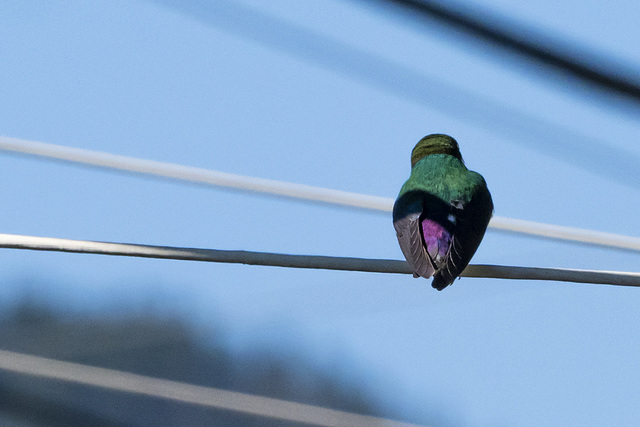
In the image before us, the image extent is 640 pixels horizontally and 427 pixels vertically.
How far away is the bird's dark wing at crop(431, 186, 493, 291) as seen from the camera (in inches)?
119

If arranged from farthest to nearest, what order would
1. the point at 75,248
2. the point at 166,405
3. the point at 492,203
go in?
the point at 166,405
the point at 492,203
the point at 75,248

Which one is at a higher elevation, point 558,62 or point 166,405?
point 166,405

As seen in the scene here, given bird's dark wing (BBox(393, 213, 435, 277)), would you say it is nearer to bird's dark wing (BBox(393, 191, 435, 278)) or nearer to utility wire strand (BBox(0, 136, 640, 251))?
bird's dark wing (BBox(393, 191, 435, 278))

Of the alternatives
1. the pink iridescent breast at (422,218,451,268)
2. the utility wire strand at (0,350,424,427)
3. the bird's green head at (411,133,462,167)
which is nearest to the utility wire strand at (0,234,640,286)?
the pink iridescent breast at (422,218,451,268)

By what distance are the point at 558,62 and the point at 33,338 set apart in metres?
37.9

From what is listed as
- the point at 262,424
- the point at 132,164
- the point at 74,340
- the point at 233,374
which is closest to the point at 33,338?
the point at 74,340

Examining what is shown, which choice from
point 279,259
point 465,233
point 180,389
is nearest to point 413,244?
point 465,233

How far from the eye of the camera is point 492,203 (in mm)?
3543

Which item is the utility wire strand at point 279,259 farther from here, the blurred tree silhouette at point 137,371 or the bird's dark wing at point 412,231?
the blurred tree silhouette at point 137,371

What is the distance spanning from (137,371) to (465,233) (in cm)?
3894

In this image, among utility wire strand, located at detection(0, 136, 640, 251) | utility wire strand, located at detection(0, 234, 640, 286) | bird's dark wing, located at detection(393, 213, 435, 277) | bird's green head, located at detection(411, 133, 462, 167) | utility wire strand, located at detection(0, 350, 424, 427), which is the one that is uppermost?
utility wire strand, located at detection(0, 350, 424, 427)

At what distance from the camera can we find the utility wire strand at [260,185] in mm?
4184

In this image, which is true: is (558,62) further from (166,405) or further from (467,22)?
(166,405)

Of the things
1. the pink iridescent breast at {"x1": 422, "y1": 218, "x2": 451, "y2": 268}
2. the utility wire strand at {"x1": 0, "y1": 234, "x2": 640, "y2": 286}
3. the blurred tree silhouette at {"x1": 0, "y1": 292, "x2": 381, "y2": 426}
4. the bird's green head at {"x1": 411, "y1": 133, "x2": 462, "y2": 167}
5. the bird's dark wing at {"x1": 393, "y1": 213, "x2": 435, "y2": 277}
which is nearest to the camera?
the utility wire strand at {"x1": 0, "y1": 234, "x2": 640, "y2": 286}
